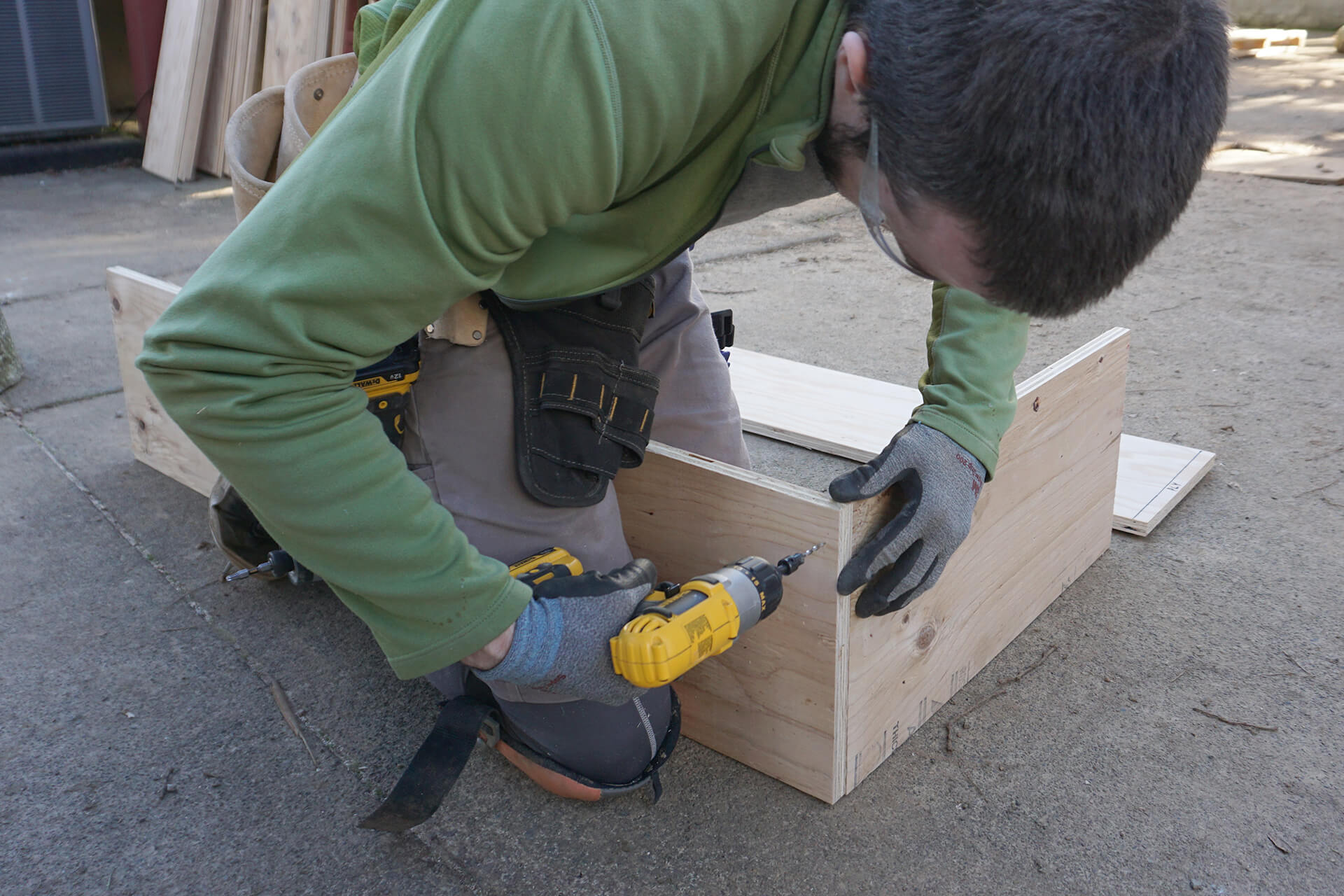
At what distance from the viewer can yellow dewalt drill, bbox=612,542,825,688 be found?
4.39 feet

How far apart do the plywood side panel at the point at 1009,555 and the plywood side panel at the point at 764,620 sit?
0.15ft

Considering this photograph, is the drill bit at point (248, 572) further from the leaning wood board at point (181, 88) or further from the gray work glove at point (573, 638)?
the leaning wood board at point (181, 88)

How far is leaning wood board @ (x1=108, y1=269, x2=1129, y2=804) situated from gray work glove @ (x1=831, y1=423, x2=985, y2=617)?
28 millimetres

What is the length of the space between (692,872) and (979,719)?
0.63 meters

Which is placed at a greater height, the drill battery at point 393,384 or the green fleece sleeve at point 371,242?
the green fleece sleeve at point 371,242

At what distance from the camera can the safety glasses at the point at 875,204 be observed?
1.14m

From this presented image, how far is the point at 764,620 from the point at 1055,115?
0.91 metres

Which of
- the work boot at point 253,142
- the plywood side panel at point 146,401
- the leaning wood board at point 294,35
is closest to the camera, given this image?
the work boot at point 253,142

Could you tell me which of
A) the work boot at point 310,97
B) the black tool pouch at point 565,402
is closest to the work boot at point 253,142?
the work boot at point 310,97

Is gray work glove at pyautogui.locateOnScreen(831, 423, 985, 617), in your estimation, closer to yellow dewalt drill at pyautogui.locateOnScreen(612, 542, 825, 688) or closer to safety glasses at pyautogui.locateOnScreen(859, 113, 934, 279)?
yellow dewalt drill at pyautogui.locateOnScreen(612, 542, 825, 688)

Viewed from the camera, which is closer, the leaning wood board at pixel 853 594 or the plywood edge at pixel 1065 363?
the leaning wood board at pixel 853 594

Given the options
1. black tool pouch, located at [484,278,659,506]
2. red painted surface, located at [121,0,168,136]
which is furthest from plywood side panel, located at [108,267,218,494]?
red painted surface, located at [121,0,168,136]

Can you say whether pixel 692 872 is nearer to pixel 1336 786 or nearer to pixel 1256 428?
→ pixel 1336 786

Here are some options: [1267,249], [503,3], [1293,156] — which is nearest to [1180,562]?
[503,3]
